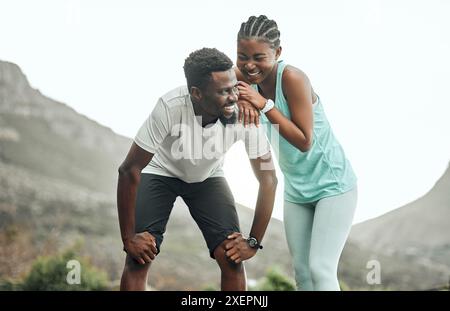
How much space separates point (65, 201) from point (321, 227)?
16.4 feet

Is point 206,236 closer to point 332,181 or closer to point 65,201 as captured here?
point 332,181

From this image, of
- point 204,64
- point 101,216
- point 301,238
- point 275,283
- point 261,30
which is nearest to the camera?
point 204,64

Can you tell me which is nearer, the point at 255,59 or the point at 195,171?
the point at 255,59

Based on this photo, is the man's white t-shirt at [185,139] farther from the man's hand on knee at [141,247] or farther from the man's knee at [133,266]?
the man's knee at [133,266]

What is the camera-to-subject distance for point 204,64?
10.1 feet

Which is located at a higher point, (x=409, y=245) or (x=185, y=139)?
(x=409, y=245)

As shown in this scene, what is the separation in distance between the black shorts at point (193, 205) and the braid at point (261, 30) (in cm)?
75

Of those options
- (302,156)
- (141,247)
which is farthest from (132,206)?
(302,156)

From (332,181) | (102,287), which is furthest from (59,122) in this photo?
(332,181)

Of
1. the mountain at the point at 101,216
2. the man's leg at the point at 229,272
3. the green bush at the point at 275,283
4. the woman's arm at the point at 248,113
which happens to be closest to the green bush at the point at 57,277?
the mountain at the point at 101,216

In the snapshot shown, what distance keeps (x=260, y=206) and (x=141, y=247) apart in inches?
24.3

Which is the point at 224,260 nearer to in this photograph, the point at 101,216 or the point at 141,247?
the point at 141,247

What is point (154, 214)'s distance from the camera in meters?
3.28

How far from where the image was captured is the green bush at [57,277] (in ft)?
20.1
